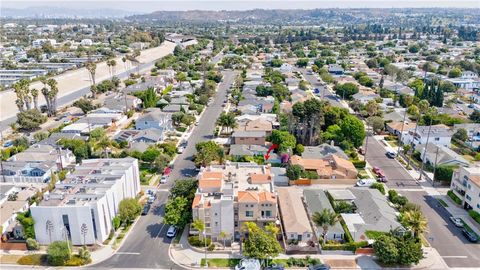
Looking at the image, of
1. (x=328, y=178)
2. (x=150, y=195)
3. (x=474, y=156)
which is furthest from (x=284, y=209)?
(x=474, y=156)

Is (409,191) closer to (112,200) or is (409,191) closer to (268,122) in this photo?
(268,122)

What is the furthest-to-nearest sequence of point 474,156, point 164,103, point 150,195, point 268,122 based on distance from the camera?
point 164,103 → point 268,122 → point 474,156 → point 150,195

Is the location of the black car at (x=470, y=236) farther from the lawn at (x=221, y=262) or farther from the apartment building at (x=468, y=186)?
the lawn at (x=221, y=262)

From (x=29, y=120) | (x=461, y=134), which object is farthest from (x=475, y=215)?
(x=29, y=120)

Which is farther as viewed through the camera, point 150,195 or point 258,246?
point 150,195

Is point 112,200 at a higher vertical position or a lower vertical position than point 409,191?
higher

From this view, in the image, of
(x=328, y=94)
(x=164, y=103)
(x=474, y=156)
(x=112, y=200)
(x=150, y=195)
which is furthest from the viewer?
(x=328, y=94)

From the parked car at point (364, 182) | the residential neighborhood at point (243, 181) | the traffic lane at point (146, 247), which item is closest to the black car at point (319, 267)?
the residential neighborhood at point (243, 181)

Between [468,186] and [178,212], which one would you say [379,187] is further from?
[178,212]
